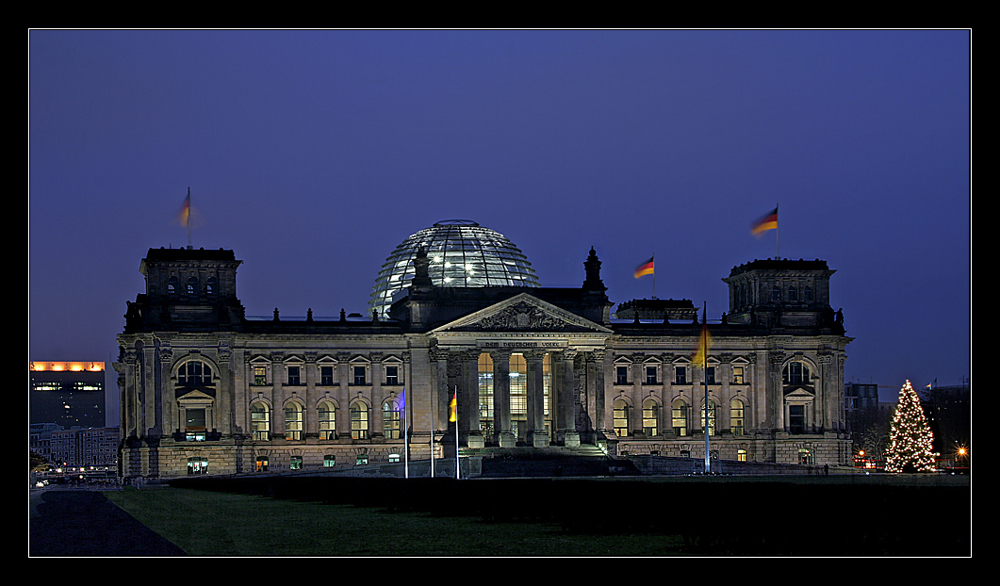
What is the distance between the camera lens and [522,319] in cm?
11406

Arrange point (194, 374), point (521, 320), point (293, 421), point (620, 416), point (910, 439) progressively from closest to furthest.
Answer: point (910, 439) < point (194, 374) < point (521, 320) < point (293, 421) < point (620, 416)

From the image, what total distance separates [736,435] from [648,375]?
9.40 meters

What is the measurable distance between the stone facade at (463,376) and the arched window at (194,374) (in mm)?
116

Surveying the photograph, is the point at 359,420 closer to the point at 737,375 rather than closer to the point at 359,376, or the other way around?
the point at 359,376

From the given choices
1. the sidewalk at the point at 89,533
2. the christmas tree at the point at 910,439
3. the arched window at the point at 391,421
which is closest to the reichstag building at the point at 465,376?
the arched window at the point at 391,421

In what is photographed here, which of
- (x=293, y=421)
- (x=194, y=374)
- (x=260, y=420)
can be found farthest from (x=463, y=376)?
(x=194, y=374)

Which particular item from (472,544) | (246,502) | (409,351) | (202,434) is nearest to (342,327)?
(409,351)

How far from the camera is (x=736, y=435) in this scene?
12169 centimetres

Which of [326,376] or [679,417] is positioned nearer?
[326,376]

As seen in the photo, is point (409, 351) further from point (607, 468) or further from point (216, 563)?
point (216, 563)

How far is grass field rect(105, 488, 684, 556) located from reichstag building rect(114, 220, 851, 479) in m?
47.3

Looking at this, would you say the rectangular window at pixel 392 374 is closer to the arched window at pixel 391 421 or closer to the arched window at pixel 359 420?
the arched window at pixel 391 421

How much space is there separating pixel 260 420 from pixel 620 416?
31.5 meters

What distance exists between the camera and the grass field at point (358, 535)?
134ft
